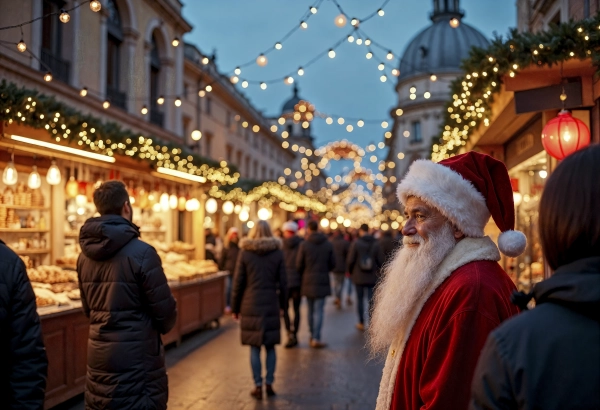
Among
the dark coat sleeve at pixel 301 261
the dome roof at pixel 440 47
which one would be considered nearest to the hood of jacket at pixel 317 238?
the dark coat sleeve at pixel 301 261

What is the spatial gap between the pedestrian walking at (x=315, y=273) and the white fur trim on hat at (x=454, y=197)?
8355mm

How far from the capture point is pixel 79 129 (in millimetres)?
8914

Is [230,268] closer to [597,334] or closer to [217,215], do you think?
[597,334]

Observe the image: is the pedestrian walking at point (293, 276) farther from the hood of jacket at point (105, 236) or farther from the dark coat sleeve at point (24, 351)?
the dark coat sleeve at point (24, 351)

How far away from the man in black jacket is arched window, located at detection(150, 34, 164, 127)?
18.3 metres

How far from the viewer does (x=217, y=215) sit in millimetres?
29922

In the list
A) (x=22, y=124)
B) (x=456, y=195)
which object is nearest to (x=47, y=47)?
(x=22, y=124)

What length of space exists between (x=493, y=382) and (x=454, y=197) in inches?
53.3

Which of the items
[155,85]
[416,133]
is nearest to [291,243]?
[155,85]

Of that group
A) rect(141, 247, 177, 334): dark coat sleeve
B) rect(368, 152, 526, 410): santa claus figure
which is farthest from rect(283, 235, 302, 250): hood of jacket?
rect(368, 152, 526, 410): santa claus figure

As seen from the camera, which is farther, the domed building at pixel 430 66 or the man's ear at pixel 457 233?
the domed building at pixel 430 66

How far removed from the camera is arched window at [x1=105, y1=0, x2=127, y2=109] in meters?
17.7

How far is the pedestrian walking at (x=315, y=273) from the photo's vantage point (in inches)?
435

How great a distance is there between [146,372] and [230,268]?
9.94m
